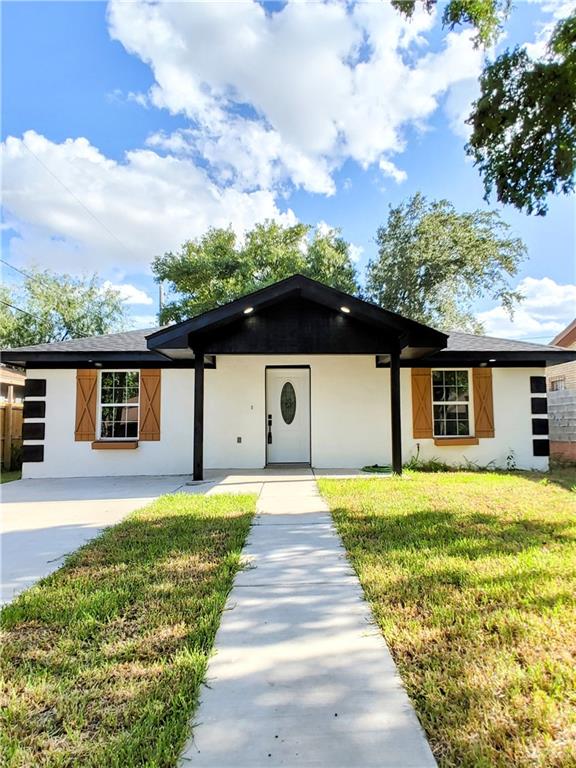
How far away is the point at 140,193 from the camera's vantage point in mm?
16766

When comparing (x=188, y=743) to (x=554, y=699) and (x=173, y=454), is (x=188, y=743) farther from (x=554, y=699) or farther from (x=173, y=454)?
(x=173, y=454)

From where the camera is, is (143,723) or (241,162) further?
(241,162)

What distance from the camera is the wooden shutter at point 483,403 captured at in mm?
9289

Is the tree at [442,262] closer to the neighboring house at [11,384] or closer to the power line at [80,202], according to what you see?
the power line at [80,202]

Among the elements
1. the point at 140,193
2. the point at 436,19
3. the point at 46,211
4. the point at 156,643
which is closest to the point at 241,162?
the point at 140,193

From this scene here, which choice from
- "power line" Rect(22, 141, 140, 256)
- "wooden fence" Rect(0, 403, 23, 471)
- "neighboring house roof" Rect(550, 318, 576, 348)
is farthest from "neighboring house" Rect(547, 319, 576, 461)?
"power line" Rect(22, 141, 140, 256)

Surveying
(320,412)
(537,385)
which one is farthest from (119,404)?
(537,385)

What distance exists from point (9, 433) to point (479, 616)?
12.6 metres

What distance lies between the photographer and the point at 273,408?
9438mm

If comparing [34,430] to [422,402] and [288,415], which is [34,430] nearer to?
[288,415]

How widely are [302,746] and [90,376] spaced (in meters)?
8.77

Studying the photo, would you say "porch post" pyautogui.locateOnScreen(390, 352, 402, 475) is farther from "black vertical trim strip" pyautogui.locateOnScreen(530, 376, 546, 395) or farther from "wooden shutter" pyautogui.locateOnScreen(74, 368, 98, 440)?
"wooden shutter" pyautogui.locateOnScreen(74, 368, 98, 440)

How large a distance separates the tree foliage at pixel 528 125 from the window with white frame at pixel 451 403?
4388 mm

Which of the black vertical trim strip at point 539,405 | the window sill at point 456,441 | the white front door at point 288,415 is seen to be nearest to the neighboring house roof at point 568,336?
the black vertical trim strip at point 539,405
